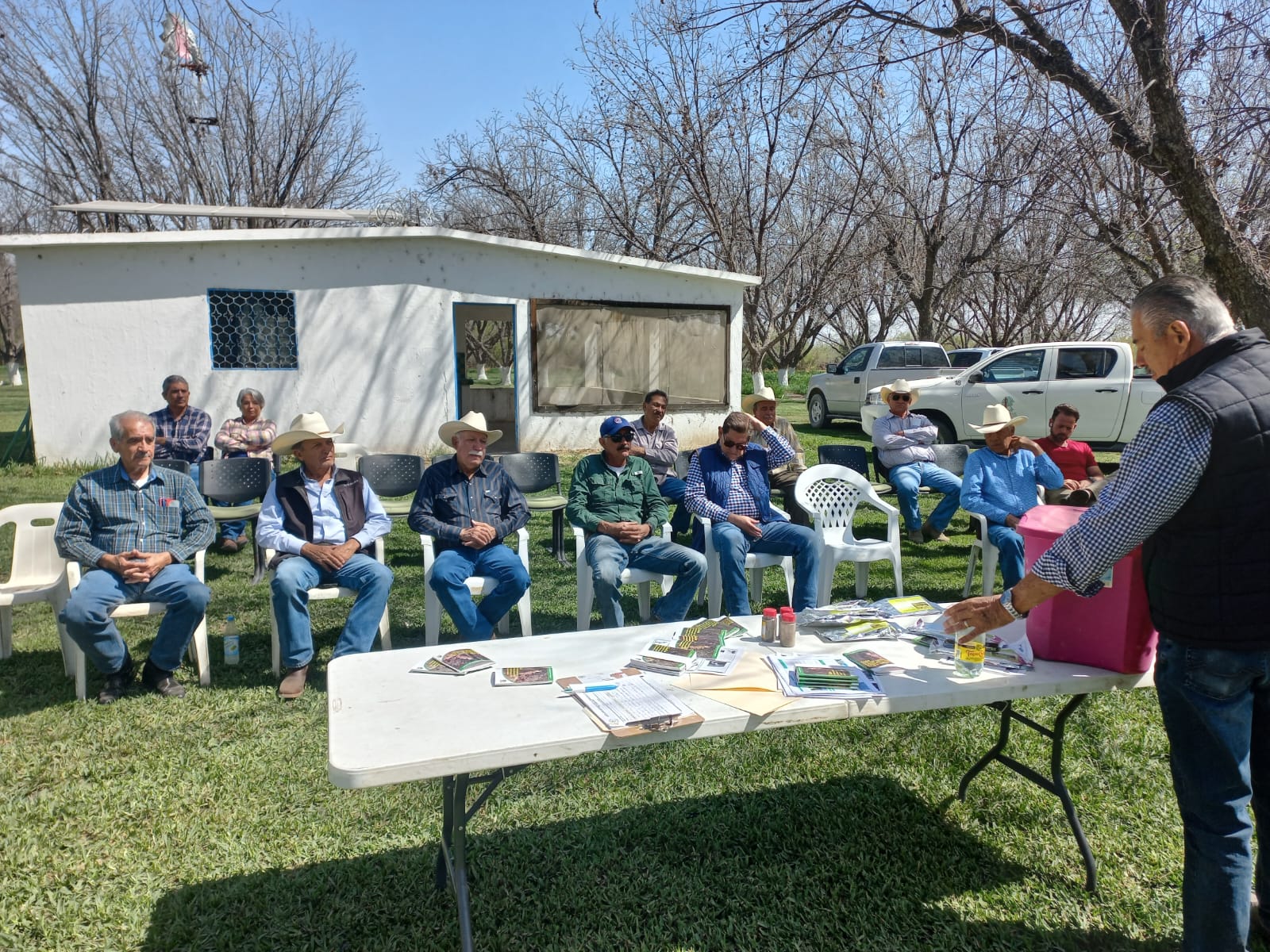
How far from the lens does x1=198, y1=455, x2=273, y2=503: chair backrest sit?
6.52 m

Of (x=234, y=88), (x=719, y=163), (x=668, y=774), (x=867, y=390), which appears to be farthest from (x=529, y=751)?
(x=234, y=88)

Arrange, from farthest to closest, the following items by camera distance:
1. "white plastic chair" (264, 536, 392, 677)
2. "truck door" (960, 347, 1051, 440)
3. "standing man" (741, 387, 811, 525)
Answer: "truck door" (960, 347, 1051, 440)
"standing man" (741, 387, 811, 525)
"white plastic chair" (264, 536, 392, 677)

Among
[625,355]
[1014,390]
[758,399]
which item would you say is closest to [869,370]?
[1014,390]

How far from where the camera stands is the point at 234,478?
21.8ft

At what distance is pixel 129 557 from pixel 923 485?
236 inches

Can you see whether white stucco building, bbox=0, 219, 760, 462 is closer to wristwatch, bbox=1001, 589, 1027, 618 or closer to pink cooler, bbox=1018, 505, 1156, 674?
pink cooler, bbox=1018, 505, 1156, 674

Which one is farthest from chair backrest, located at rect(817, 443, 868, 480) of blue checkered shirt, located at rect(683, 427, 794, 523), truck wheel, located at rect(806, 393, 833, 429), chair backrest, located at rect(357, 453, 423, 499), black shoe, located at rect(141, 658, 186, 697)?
truck wheel, located at rect(806, 393, 833, 429)

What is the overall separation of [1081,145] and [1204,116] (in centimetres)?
118

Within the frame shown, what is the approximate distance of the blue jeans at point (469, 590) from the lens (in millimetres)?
4461

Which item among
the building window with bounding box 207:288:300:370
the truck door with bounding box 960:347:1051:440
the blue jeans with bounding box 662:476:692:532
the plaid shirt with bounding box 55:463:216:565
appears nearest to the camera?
the plaid shirt with bounding box 55:463:216:565

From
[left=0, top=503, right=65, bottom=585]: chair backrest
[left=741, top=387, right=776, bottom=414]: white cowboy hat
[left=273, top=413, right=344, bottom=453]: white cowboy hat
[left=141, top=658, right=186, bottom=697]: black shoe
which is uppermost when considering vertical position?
[left=741, top=387, right=776, bottom=414]: white cowboy hat

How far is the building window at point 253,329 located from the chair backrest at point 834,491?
7752 millimetres

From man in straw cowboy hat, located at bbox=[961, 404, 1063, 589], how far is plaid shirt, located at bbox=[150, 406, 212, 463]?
628 cm

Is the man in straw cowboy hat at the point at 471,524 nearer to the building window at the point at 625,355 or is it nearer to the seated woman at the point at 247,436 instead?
the seated woman at the point at 247,436
